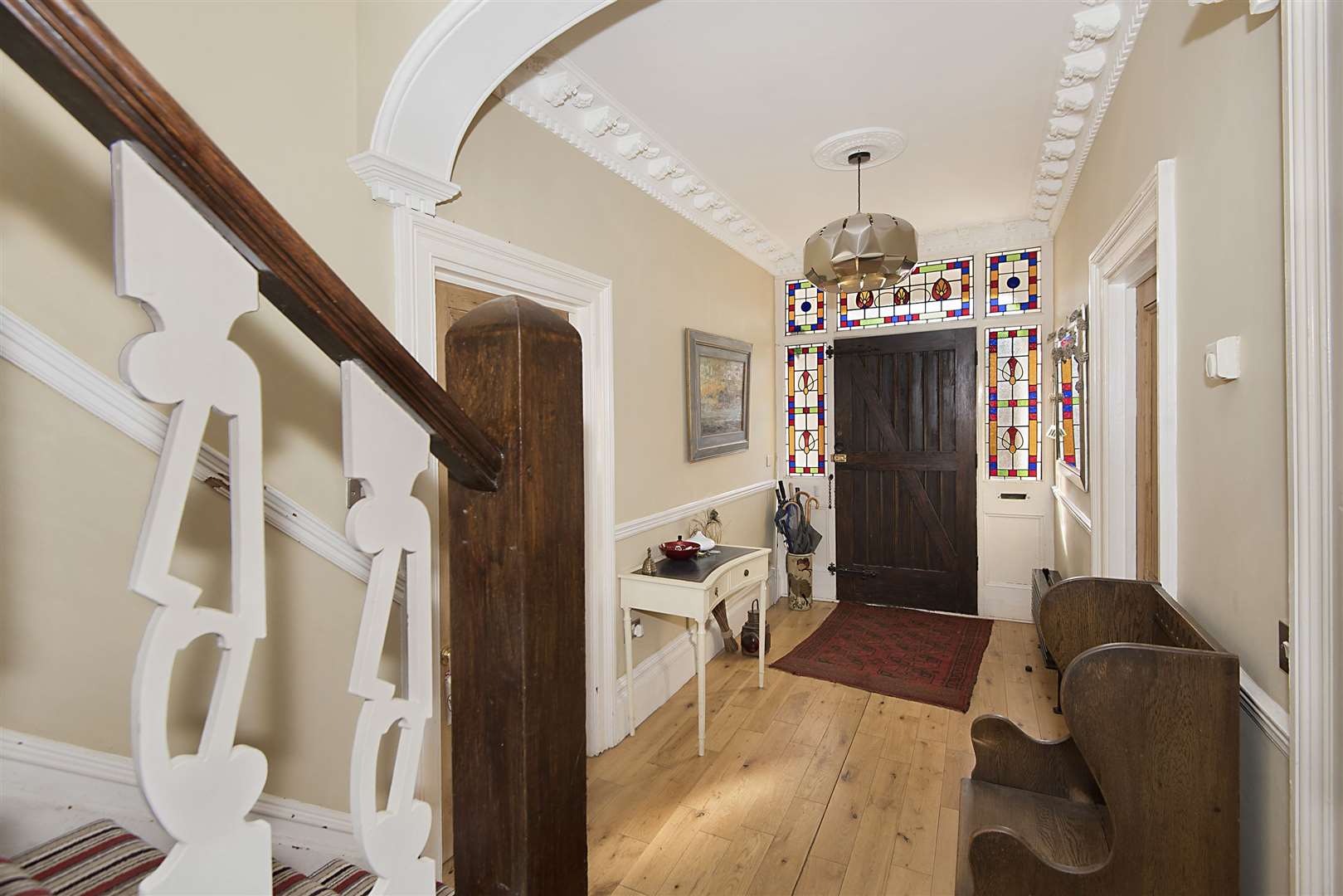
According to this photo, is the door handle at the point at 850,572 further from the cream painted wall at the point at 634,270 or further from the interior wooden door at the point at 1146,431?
the interior wooden door at the point at 1146,431

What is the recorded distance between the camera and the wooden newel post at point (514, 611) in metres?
0.72

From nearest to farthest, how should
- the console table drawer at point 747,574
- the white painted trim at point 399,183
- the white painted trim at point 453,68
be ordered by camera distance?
the white painted trim at point 453,68 < the white painted trim at point 399,183 < the console table drawer at point 747,574

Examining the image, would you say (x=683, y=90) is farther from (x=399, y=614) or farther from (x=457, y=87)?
(x=399, y=614)

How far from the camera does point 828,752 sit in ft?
9.17

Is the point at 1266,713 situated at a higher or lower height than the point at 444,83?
lower

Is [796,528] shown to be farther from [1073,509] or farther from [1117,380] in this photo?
[1117,380]

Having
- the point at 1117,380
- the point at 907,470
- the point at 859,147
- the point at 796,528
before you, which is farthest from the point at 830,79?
the point at 796,528

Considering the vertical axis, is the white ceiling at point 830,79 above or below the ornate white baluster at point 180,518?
above

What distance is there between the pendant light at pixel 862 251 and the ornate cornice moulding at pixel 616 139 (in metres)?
0.83

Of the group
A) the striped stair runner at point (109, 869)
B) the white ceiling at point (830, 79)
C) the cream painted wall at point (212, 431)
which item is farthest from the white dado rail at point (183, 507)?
the white ceiling at point (830, 79)

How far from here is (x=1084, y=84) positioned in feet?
8.27

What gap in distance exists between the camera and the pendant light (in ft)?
9.36

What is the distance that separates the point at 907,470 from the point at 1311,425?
3.88 metres

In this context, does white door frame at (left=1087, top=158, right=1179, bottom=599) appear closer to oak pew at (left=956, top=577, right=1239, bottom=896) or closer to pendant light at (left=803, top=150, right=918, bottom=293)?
pendant light at (left=803, top=150, right=918, bottom=293)
